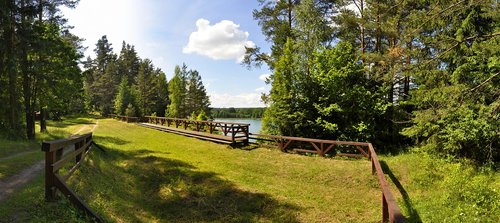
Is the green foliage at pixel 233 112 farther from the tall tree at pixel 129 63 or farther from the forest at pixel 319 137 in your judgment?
the forest at pixel 319 137

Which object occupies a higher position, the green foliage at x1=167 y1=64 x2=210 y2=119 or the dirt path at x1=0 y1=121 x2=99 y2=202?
the green foliage at x1=167 y1=64 x2=210 y2=119

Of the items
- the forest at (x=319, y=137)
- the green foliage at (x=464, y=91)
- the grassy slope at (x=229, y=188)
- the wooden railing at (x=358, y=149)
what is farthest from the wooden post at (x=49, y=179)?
the green foliage at (x=464, y=91)

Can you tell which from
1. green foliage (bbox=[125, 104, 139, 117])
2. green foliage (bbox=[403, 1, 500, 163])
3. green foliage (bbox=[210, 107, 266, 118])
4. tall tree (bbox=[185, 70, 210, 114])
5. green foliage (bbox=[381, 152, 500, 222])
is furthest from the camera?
green foliage (bbox=[210, 107, 266, 118])

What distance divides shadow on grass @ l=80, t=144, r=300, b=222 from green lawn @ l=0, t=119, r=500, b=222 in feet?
0.09

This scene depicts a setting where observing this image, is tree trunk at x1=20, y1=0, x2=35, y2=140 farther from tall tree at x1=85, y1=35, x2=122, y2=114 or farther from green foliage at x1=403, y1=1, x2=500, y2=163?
tall tree at x1=85, y1=35, x2=122, y2=114

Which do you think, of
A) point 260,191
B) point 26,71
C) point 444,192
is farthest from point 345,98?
point 26,71

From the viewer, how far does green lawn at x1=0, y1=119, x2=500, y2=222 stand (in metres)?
7.05

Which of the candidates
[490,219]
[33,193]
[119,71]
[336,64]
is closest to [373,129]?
[336,64]

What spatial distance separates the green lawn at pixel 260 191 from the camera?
23.1 feet

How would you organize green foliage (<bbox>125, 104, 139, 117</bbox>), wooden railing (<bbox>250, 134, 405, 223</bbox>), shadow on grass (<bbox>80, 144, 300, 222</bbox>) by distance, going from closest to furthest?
wooden railing (<bbox>250, 134, 405, 223</bbox>) → shadow on grass (<bbox>80, 144, 300, 222</bbox>) → green foliage (<bbox>125, 104, 139, 117</bbox>)

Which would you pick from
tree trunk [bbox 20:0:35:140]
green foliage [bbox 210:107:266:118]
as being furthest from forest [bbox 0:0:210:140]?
green foliage [bbox 210:107:266:118]

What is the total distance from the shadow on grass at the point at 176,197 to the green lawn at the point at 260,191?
3 cm

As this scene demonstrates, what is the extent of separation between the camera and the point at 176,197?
892 centimetres

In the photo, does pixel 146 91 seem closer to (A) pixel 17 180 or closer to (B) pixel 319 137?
(B) pixel 319 137
